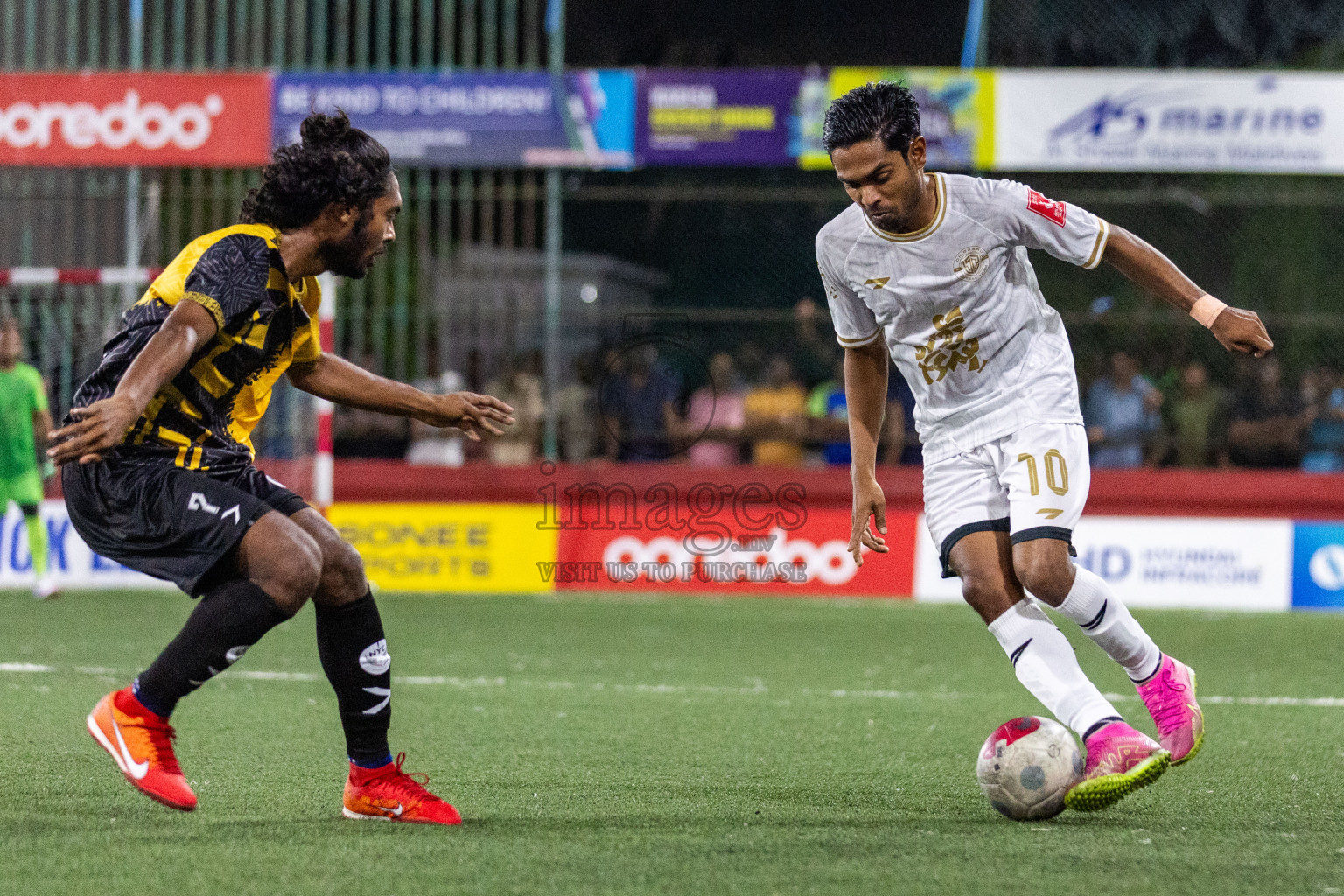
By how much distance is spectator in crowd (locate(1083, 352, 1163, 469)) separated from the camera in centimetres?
1405

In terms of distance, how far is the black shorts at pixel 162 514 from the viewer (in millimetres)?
4070

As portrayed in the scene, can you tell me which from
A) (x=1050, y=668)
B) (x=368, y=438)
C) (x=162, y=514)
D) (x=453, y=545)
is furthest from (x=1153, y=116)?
(x=162, y=514)

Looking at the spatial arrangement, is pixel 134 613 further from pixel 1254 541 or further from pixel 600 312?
pixel 1254 541

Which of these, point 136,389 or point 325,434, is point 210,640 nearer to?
point 136,389

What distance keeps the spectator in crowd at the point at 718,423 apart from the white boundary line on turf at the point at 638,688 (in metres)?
6.30

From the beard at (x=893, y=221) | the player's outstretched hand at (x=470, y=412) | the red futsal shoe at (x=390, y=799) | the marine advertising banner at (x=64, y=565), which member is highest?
the beard at (x=893, y=221)

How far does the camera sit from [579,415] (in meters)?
14.5

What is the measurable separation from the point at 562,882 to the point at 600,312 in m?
11.2

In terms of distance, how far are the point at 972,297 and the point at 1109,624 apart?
3.55 feet

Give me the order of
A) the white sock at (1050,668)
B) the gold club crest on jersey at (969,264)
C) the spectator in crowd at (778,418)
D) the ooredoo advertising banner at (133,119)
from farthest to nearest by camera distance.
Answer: the ooredoo advertising banner at (133,119), the spectator in crowd at (778,418), the gold club crest on jersey at (969,264), the white sock at (1050,668)

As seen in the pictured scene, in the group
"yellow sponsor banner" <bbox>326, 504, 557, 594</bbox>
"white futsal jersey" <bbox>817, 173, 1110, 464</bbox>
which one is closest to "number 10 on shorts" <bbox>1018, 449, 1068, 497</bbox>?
"white futsal jersey" <bbox>817, 173, 1110, 464</bbox>

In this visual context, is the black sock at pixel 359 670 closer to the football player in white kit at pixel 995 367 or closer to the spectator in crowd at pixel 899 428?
the football player in white kit at pixel 995 367

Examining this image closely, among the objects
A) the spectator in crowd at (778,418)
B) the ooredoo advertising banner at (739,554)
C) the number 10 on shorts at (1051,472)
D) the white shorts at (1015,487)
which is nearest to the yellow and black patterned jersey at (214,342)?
the white shorts at (1015,487)

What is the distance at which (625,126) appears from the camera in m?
14.2
